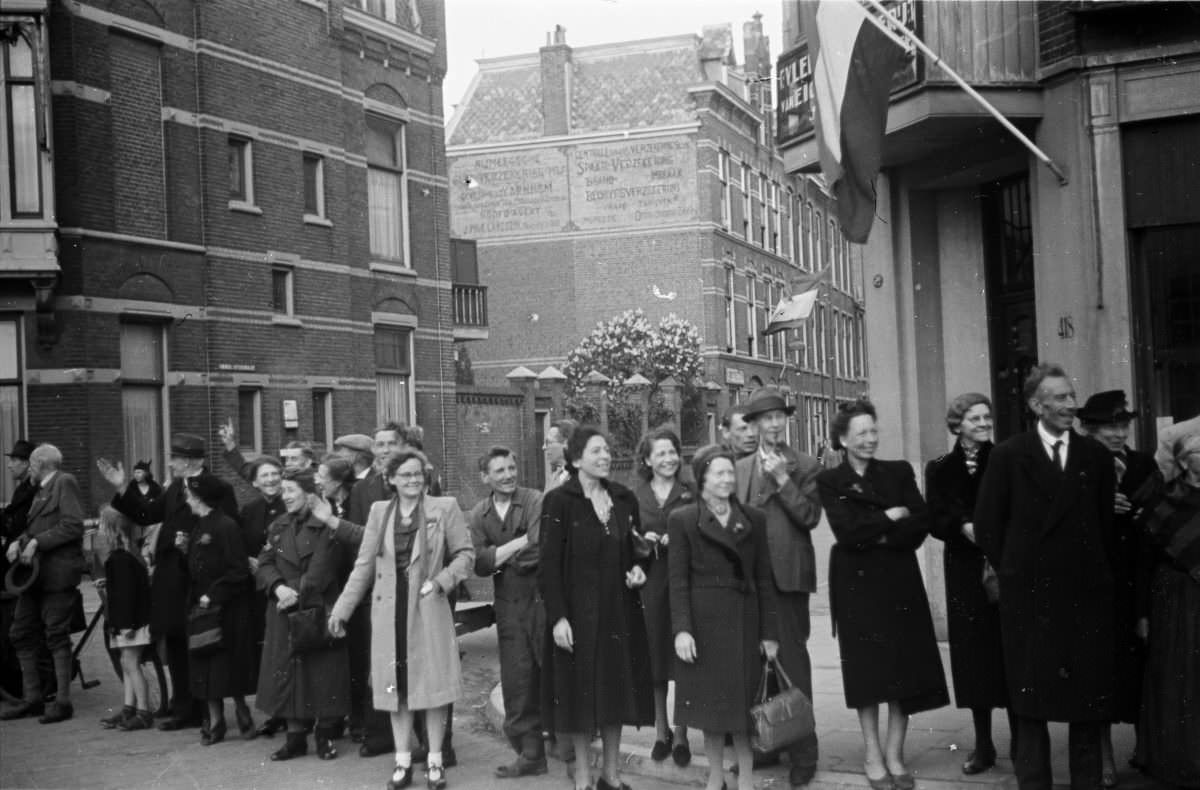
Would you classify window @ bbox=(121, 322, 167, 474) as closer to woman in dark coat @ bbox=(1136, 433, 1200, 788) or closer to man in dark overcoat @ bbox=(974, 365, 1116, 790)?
man in dark overcoat @ bbox=(974, 365, 1116, 790)

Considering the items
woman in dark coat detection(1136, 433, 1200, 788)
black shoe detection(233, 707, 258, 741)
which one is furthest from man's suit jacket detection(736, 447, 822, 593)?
black shoe detection(233, 707, 258, 741)

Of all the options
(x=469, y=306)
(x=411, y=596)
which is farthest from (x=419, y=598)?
(x=469, y=306)

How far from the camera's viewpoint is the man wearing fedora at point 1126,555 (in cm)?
681

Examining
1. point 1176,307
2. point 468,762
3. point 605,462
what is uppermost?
point 1176,307

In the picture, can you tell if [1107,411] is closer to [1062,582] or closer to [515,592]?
[1062,582]

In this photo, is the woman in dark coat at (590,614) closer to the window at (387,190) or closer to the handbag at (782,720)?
the handbag at (782,720)

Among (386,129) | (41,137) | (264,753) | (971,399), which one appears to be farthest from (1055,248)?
(386,129)

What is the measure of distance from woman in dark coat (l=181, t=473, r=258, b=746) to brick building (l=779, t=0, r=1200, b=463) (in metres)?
5.93

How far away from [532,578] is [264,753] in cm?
218

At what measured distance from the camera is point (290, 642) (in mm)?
8789

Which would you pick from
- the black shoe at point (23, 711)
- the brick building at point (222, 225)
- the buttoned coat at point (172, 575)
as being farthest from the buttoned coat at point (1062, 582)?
the brick building at point (222, 225)

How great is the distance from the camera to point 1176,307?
10383mm

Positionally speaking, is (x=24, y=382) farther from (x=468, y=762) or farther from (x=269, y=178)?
(x=468, y=762)

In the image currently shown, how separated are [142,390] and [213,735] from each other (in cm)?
1298
